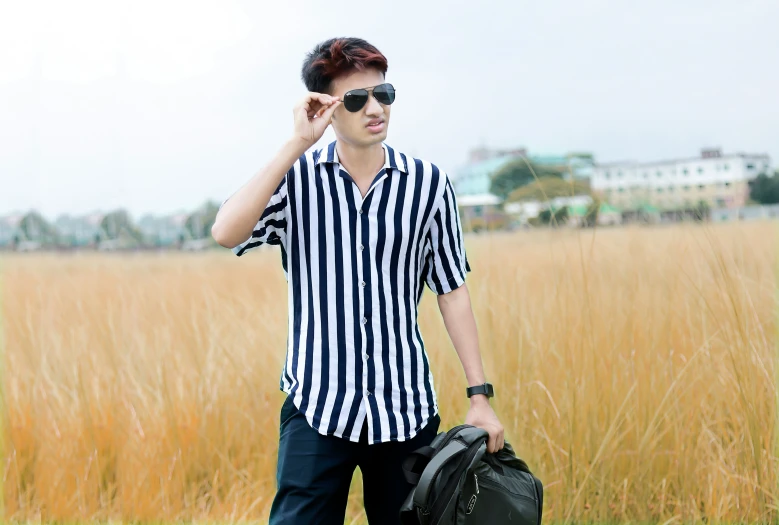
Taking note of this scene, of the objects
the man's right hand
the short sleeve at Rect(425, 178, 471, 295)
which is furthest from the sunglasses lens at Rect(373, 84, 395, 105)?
the short sleeve at Rect(425, 178, 471, 295)

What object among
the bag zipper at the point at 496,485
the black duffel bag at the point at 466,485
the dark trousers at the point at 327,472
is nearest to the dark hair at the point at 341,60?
the dark trousers at the point at 327,472

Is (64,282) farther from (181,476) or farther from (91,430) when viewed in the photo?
(181,476)

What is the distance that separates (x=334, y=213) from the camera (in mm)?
2064

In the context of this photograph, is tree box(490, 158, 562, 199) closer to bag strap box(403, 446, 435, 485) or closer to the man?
the man

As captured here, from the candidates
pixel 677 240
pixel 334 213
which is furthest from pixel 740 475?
pixel 334 213

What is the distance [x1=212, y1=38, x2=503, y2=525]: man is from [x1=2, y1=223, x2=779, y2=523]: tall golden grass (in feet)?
→ 4.87

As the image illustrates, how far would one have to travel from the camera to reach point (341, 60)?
2.05 metres

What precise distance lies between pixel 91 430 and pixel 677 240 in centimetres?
314

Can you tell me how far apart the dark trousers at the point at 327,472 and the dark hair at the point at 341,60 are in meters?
0.86

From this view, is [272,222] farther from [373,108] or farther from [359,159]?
[373,108]

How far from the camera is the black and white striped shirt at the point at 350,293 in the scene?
2.04m

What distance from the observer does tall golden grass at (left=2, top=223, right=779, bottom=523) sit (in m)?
3.44

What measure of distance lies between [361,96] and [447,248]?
487mm

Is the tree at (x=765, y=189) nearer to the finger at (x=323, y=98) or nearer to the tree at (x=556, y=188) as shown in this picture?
the tree at (x=556, y=188)
